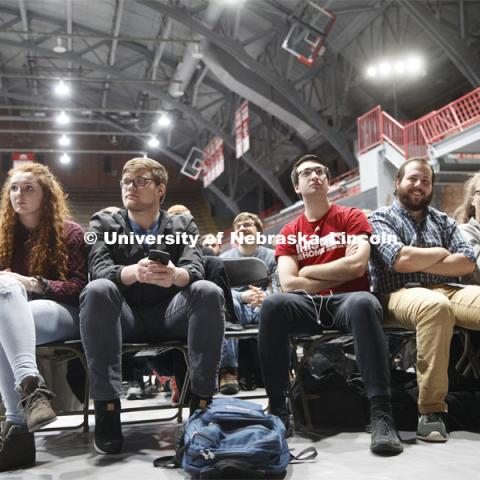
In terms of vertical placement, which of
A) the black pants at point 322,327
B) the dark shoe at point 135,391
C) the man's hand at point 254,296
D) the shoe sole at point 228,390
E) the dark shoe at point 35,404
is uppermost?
the man's hand at point 254,296

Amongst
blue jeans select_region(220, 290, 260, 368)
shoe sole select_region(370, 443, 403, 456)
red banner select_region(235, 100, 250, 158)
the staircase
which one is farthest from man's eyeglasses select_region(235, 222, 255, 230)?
red banner select_region(235, 100, 250, 158)

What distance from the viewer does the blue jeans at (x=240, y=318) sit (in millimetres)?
4168

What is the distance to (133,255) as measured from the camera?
2756mm

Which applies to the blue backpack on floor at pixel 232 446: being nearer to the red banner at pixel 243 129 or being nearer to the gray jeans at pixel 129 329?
the gray jeans at pixel 129 329

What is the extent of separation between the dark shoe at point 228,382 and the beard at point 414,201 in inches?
71.3

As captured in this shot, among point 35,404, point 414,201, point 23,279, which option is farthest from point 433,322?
point 23,279

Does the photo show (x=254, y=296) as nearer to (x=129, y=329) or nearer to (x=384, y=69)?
(x=129, y=329)

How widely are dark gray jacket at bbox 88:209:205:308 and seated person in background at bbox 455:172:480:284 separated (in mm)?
1489

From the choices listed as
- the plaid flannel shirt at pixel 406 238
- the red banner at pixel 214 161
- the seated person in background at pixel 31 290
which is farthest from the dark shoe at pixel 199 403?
the red banner at pixel 214 161

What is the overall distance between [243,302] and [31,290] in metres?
1.88

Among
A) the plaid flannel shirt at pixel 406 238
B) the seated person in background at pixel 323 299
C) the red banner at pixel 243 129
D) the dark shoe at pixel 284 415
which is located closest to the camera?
the seated person in background at pixel 323 299

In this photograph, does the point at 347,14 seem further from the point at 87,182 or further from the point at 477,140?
the point at 87,182

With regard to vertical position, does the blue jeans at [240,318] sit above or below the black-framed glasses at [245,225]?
below

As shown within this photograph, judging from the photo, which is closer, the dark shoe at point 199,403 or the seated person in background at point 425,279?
the dark shoe at point 199,403
